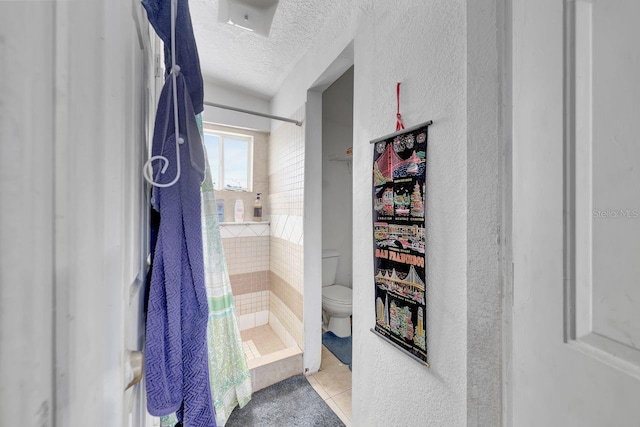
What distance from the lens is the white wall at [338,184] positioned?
8.11 feet

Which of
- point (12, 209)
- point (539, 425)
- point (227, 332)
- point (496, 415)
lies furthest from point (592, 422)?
point (227, 332)

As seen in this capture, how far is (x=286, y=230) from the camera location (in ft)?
6.61

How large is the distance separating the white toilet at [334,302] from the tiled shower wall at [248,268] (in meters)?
0.58

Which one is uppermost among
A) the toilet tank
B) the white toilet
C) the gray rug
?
the toilet tank

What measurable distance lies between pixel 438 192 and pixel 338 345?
184 cm

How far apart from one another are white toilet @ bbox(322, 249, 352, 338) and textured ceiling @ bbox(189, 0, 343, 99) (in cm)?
169

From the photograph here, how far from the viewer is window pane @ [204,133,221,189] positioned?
2238 millimetres

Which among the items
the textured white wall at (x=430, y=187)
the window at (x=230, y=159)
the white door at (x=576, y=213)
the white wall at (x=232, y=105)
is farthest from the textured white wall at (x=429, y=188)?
the window at (x=230, y=159)

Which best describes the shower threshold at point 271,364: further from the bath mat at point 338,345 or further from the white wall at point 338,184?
the white wall at point 338,184

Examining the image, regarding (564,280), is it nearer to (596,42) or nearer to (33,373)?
A: (596,42)

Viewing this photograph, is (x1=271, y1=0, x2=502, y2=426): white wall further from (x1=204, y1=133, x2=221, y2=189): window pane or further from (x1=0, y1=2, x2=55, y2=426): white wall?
(x1=204, y1=133, x2=221, y2=189): window pane

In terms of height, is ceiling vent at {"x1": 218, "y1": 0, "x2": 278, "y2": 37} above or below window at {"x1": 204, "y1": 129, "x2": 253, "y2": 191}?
above

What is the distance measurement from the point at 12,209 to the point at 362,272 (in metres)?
1.06

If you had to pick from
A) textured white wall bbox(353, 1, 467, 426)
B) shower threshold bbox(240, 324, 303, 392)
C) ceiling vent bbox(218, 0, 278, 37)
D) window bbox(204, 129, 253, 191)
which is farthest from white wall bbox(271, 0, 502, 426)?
window bbox(204, 129, 253, 191)
